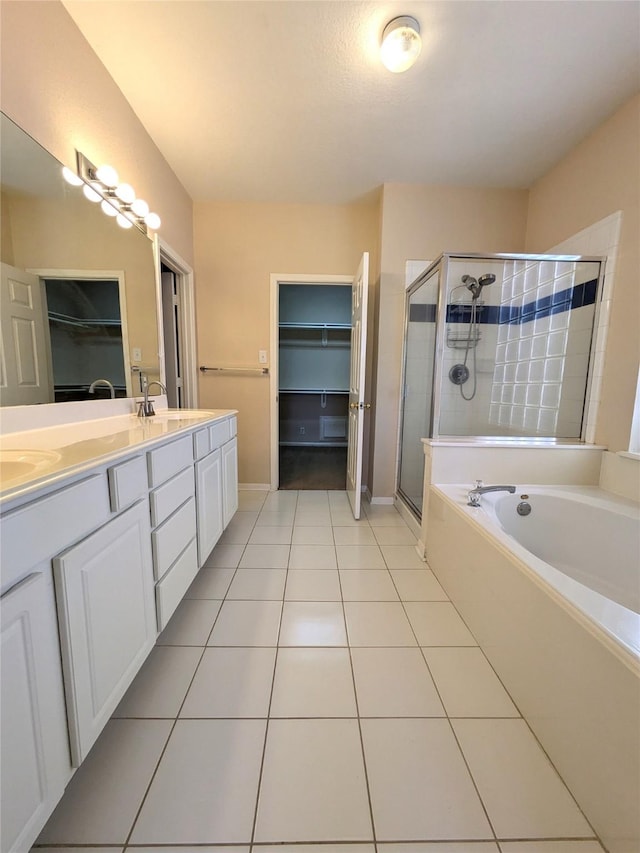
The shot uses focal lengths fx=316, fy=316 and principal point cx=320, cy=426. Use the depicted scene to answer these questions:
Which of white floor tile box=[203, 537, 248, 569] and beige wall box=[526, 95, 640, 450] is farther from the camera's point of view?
white floor tile box=[203, 537, 248, 569]

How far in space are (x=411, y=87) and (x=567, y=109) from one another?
2.93 feet

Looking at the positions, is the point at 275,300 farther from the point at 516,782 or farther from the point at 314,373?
the point at 516,782

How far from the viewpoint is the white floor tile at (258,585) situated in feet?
5.01

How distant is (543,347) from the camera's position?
86.7 inches

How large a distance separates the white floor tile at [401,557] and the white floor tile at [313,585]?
36 centimetres

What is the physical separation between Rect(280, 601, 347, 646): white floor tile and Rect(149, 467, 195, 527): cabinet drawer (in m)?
0.68

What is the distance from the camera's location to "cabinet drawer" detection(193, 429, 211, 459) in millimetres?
1475

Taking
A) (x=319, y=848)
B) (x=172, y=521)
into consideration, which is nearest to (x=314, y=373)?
(x=172, y=521)

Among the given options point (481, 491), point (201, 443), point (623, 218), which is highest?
point (623, 218)

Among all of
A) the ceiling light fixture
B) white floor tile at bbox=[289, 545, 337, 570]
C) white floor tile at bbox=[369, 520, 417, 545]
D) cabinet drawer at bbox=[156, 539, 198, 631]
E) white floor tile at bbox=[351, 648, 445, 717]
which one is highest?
the ceiling light fixture

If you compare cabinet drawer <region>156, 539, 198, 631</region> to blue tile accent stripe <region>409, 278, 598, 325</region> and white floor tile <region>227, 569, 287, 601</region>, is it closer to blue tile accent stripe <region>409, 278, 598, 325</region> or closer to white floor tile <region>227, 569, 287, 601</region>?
white floor tile <region>227, 569, 287, 601</region>

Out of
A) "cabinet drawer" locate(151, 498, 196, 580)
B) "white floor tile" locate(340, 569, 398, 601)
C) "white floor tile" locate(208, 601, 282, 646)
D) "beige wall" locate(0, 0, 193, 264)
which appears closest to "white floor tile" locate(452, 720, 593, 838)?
"white floor tile" locate(340, 569, 398, 601)

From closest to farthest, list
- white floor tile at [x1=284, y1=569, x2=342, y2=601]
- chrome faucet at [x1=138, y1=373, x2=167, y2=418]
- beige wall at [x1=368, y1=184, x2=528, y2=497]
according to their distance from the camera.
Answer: white floor tile at [x1=284, y1=569, x2=342, y2=601]
chrome faucet at [x1=138, y1=373, x2=167, y2=418]
beige wall at [x1=368, y1=184, x2=528, y2=497]

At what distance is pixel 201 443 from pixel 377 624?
1.15 meters
